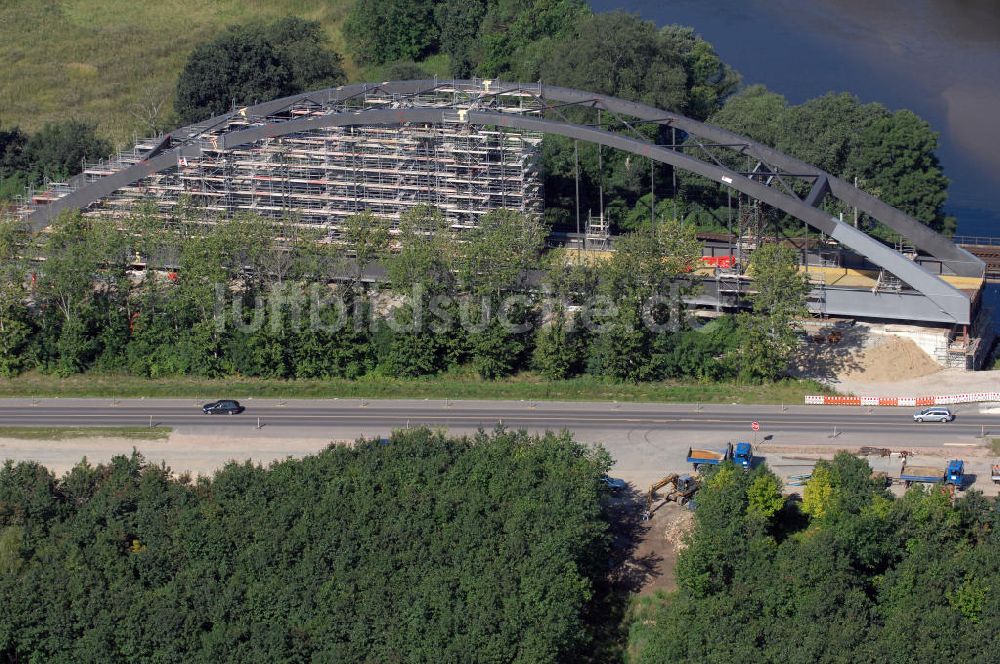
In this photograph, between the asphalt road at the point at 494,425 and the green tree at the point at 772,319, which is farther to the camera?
the green tree at the point at 772,319

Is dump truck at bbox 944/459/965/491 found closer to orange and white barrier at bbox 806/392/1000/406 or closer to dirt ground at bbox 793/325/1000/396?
orange and white barrier at bbox 806/392/1000/406

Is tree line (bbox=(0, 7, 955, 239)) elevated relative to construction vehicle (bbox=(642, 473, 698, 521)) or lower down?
elevated

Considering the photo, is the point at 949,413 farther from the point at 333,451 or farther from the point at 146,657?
the point at 146,657

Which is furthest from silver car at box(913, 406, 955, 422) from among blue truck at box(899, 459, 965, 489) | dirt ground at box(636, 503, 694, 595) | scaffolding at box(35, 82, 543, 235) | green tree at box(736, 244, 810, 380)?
scaffolding at box(35, 82, 543, 235)

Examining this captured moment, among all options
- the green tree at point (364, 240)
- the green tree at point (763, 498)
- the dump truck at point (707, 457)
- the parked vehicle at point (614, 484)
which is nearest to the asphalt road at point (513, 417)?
the dump truck at point (707, 457)

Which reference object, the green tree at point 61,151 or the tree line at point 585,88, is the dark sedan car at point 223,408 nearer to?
the tree line at point 585,88
